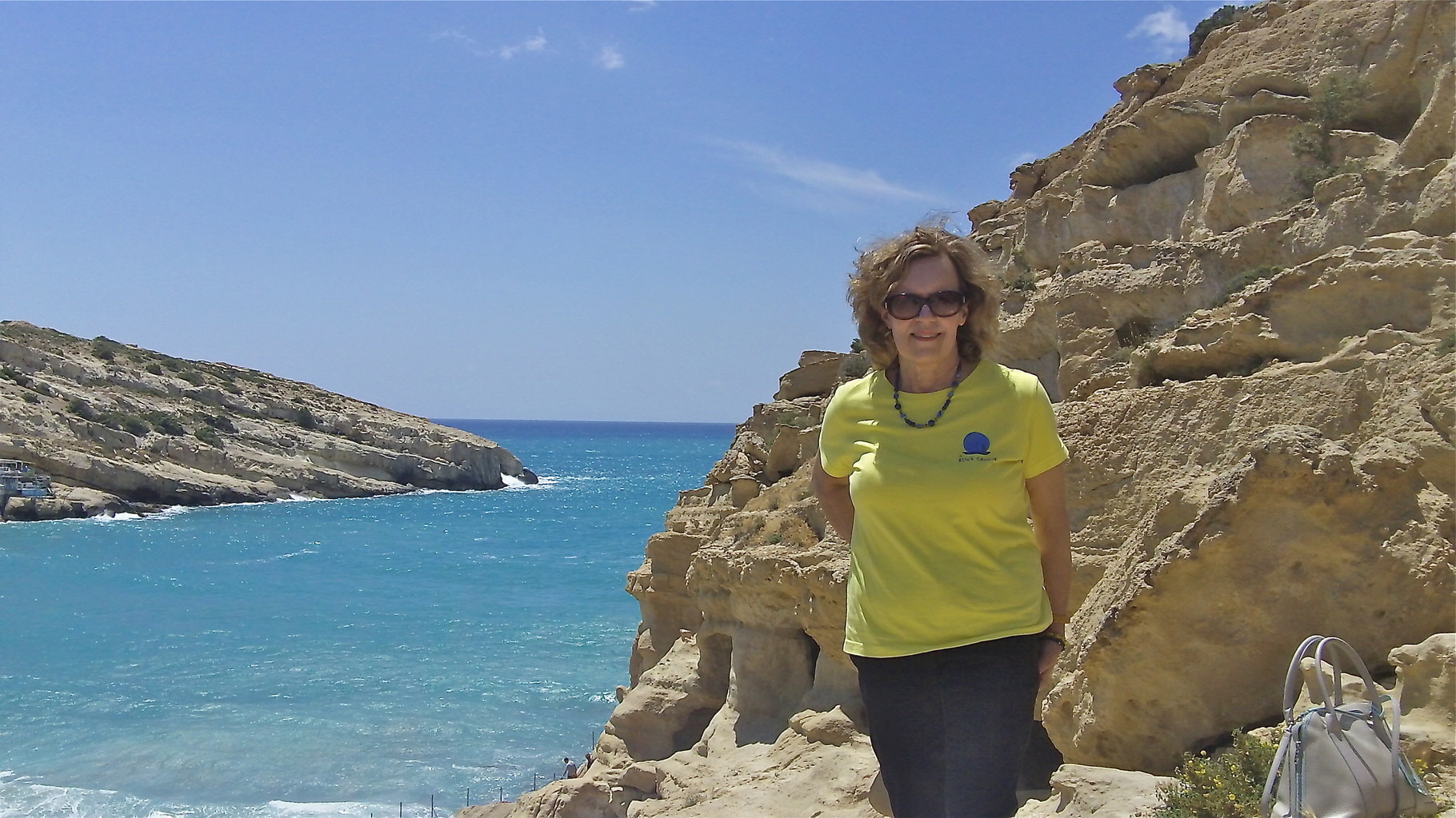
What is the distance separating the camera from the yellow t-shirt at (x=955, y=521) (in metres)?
2.87

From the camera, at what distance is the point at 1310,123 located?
9945 millimetres

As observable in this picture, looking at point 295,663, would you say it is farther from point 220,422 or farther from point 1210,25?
point 220,422

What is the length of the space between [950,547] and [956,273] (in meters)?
0.83

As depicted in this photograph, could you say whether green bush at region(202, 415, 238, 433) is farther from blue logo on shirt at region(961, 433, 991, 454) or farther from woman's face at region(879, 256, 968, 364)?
blue logo on shirt at region(961, 433, 991, 454)

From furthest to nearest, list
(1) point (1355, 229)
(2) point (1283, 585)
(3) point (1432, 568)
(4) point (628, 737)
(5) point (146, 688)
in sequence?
1. (5) point (146, 688)
2. (4) point (628, 737)
3. (1) point (1355, 229)
4. (2) point (1283, 585)
5. (3) point (1432, 568)

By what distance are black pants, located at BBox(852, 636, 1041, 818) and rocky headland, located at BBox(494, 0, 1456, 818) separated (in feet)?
6.63

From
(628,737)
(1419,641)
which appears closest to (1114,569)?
(1419,641)

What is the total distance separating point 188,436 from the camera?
6694 cm

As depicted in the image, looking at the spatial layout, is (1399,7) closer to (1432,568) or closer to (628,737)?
(1432,568)

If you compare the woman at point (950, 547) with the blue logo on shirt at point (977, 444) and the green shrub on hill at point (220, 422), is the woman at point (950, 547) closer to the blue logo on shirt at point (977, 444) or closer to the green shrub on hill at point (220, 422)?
the blue logo on shirt at point (977, 444)

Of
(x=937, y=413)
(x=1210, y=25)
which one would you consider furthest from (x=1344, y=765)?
(x=1210, y=25)

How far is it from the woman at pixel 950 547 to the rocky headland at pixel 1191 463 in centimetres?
207

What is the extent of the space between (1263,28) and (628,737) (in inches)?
427

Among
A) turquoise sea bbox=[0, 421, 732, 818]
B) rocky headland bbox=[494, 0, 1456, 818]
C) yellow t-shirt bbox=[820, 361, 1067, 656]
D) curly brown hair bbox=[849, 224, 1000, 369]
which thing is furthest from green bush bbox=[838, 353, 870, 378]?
yellow t-shirt bbox=[820, 361, 1067, 656]
